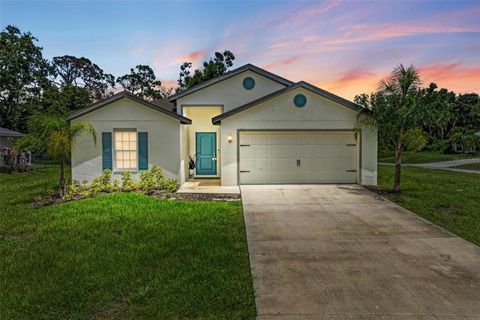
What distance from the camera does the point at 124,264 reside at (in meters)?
4.79

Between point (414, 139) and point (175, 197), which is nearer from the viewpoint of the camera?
point (175, 197)

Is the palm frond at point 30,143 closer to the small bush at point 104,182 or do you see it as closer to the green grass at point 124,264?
the small bush at point 104,182

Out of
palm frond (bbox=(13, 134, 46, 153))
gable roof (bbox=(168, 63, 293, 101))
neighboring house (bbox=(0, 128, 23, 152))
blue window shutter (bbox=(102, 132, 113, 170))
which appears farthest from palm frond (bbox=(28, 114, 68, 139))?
neighboring house (bbox=(0, 128, 23, 152))

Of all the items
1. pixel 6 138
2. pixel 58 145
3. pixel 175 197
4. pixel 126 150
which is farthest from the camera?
pixel 6 138

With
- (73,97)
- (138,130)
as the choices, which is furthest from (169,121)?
(73,97)

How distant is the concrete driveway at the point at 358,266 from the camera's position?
3564 millimetres

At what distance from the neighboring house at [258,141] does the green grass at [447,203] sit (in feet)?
A: 6.43

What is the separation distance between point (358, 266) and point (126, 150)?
9537 mm

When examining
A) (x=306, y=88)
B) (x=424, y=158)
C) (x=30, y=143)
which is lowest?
(x=424, y=158)

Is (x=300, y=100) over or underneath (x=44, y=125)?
over

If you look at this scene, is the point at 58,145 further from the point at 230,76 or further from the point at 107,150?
the point at 230,76

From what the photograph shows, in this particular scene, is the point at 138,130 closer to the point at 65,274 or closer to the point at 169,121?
the point at 169,121

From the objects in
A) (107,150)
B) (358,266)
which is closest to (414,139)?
(358,266)

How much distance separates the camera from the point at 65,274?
4.47 metres
